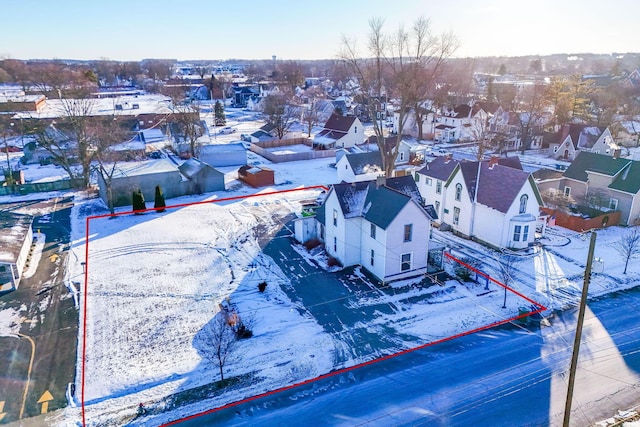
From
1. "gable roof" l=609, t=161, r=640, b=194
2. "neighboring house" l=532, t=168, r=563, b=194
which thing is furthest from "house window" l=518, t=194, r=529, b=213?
"gable roof" l=609, t=161, r=640, b=194

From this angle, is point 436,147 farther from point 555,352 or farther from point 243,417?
point 243,417

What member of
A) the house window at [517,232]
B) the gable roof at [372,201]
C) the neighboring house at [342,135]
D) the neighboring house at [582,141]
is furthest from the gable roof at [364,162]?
the neighboring house at [582,141]

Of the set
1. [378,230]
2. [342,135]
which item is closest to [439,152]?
[342,135]

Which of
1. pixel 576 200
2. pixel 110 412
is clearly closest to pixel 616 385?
pixel 110 412

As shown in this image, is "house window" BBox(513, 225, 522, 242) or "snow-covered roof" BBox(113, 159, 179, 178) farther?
"snow-covered roof" BBox(113, 159, 179, 178)

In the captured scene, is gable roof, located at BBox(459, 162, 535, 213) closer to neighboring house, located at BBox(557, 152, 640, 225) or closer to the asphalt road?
neighboring house, located at BBox(557, 152, 640, 225)

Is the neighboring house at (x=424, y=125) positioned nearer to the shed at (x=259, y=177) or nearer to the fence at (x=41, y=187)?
the shed at (x=259, y=177)
